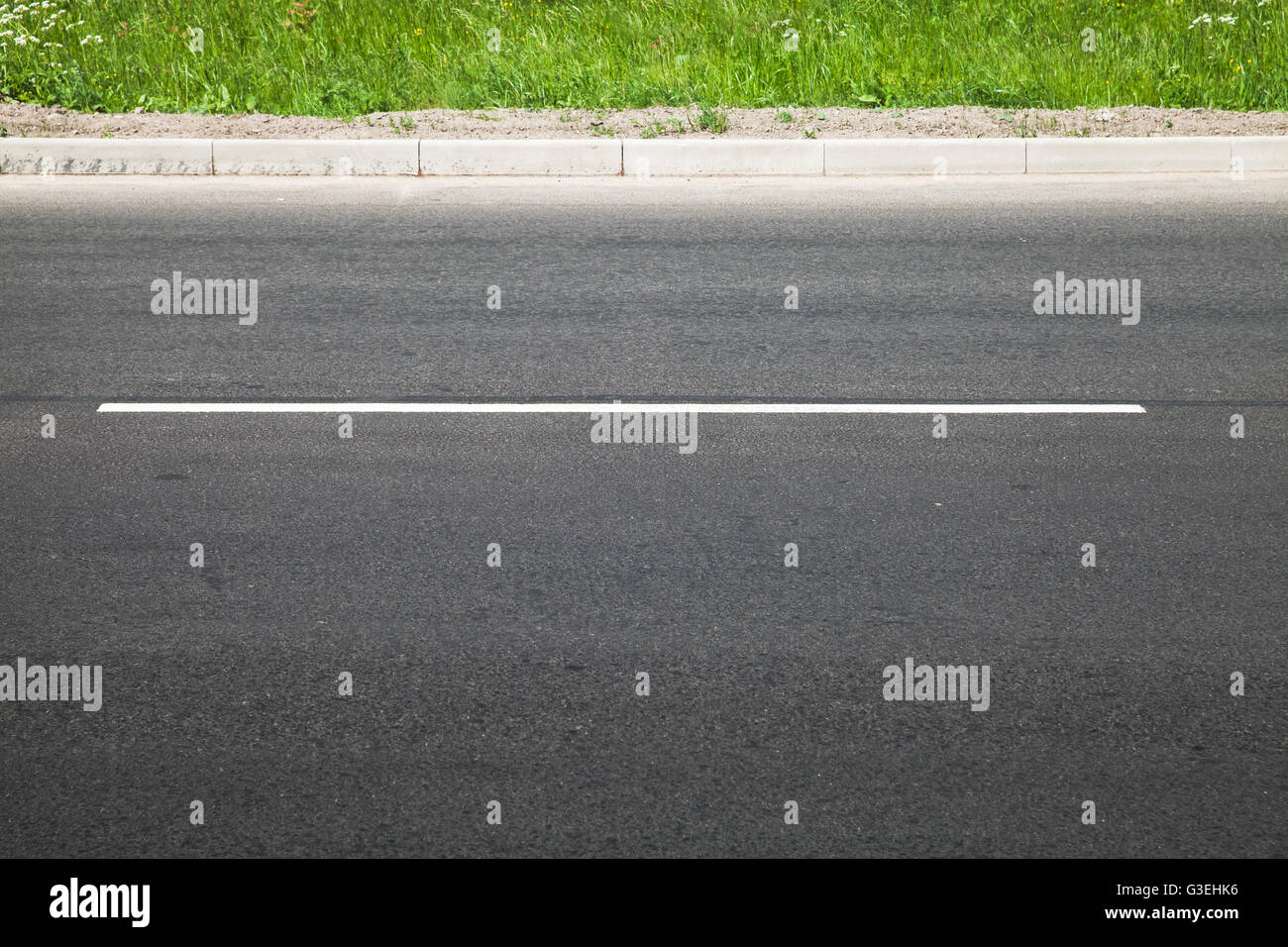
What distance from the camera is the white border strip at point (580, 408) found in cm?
623

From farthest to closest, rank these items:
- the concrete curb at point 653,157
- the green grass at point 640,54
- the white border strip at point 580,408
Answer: the green grass at point 640,54 < the concrete curb at point 653,157 < the white border strip at point 580,408

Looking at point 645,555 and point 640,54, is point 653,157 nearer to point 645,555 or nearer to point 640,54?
point 640,54

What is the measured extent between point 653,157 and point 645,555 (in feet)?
21.4

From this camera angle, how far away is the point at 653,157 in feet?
35.3

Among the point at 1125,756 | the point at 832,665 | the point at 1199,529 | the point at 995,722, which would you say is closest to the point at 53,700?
the point at 832,665

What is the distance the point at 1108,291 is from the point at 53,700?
20.4 feet

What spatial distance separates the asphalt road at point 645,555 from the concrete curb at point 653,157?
204 centimetres

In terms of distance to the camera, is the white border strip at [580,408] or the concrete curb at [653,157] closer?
the white border strip at [580,408]

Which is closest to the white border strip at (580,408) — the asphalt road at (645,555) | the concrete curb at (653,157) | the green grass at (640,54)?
the asphalt road at (645,555)

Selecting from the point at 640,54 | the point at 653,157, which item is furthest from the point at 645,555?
the point at 640,54

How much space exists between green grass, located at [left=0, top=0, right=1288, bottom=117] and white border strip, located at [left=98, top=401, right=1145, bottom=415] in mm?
5862

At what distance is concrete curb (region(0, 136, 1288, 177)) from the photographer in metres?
10.7

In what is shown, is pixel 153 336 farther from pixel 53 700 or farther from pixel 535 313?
pixel 53 700

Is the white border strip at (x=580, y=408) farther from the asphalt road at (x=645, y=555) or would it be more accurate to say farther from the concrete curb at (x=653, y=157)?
the concrete curb at (x=653, y=157)
